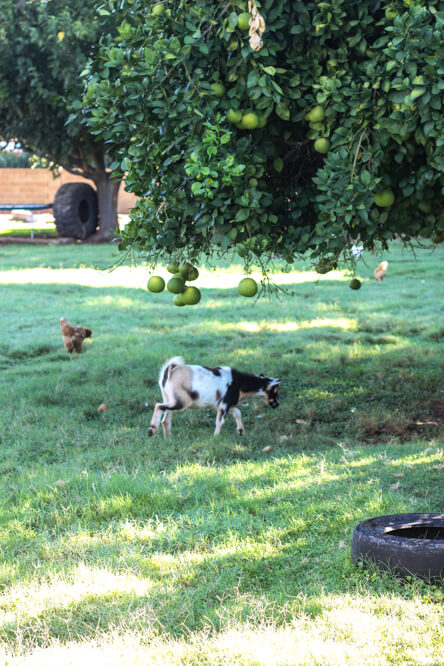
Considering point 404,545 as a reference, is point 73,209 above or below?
above

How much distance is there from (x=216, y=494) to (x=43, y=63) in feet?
60.4

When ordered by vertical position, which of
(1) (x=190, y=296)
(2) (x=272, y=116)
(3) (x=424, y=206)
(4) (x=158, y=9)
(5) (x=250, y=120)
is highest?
(4) (x=158, y=9)

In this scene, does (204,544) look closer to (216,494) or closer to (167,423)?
(216,494)

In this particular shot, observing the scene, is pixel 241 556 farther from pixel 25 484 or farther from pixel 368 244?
pixel 368 244

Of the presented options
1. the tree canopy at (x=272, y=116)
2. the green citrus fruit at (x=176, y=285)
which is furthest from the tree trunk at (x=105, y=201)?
the green citrus fruit at (x=176, y=285)

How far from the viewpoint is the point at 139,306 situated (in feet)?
47.0

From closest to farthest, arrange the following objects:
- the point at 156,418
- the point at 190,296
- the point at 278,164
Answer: the point at 190,296
the point at 278,164
the point at 156,418

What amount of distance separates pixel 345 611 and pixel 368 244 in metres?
3.24

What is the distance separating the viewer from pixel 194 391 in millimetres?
7398

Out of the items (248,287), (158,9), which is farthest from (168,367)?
(158,9)

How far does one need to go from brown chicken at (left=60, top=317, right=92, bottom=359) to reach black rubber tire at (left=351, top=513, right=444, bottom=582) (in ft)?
21.7

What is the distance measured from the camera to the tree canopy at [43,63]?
1964 cm

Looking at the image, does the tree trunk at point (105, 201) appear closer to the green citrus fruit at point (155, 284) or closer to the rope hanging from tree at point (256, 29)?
the green citrus fruit at point (155, 284)

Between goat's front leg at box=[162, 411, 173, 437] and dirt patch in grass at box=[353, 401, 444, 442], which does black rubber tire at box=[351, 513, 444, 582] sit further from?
goat's front leg at box=[162, 411, 173, 437]
